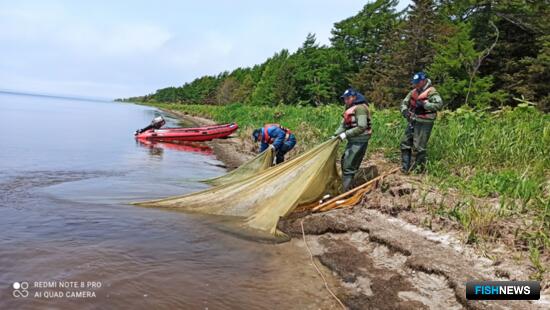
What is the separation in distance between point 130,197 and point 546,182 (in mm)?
7711

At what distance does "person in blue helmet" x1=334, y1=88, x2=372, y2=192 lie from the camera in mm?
6992

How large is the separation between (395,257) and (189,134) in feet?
54.7

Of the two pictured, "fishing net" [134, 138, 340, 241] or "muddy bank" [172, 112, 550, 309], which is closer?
"muddy bank" [172, 112, 550, 309]

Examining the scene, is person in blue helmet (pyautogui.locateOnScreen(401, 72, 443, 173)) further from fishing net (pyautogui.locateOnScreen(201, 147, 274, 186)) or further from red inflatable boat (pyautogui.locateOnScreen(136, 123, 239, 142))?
red inflatable boat (pyautogui.locateOnScreen(136, 123, 239, 142))

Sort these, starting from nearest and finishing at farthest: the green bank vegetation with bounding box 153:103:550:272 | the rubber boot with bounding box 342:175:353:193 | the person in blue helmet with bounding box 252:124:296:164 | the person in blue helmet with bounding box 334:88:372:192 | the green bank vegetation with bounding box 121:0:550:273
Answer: the green bank vegetation with bounding box 153:103:550:272
the green bank vegetation with bounding box 121:0:550:273
the person in blue helmet with bounding box 334:88:372:192
the rubber boot with bounding box 342:175:353:193
the person in blue helmet with bounding box 252:124:296:164

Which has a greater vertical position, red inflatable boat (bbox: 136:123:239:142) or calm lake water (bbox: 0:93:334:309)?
red inflatable boat (bbox: 136:123:239:142)

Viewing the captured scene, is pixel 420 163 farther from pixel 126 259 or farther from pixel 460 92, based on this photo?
pixel 460 92

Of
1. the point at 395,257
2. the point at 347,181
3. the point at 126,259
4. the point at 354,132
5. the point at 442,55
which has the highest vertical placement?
the point at 442,55

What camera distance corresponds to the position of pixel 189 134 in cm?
2027

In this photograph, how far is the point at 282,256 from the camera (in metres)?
5.28

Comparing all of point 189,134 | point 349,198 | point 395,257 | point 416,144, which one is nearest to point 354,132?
point 349,198

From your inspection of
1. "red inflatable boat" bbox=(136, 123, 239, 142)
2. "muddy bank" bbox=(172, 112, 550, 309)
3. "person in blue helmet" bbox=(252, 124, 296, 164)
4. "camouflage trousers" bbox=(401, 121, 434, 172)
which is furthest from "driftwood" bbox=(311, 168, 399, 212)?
"red inflatable boat" bbox=(136, 123, 239, 142)

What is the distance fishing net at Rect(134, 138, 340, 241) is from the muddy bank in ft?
1.27

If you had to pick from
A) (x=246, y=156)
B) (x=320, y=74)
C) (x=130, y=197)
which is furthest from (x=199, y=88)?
(x=130, y=197)
